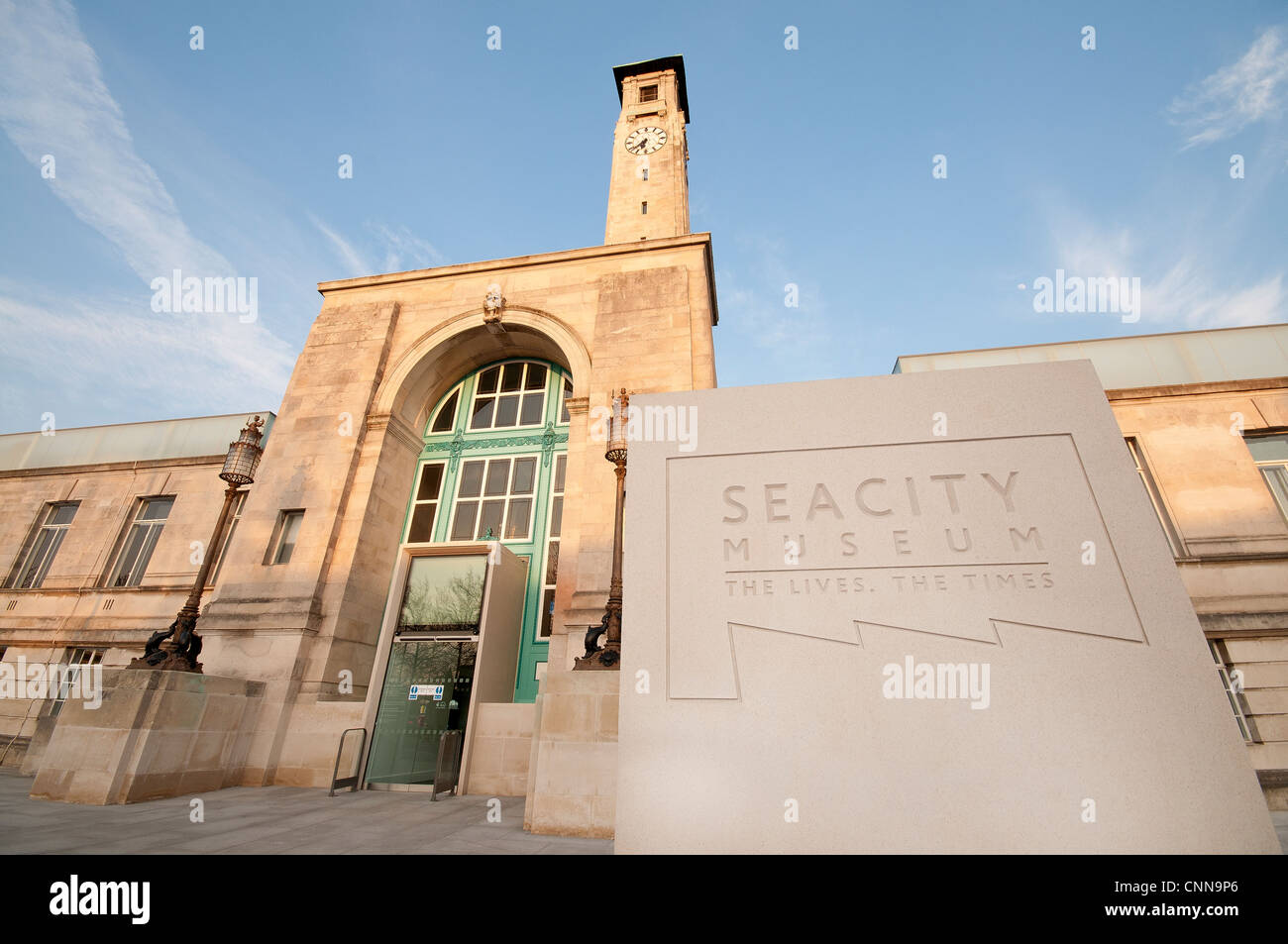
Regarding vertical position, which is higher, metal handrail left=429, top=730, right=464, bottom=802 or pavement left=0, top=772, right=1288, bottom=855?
metal handrail left=429, top=730, right=464, bottom=802

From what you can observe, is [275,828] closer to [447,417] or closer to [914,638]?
[914,638]

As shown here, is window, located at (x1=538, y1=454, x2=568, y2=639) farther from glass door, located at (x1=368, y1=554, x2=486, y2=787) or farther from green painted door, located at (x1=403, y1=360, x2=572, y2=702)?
glass door, located at (x1=368, y1=554, x2=486, y2=787)

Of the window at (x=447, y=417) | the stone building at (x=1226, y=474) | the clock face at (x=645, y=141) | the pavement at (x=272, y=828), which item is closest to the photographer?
the pavement at (x=272, y=828)

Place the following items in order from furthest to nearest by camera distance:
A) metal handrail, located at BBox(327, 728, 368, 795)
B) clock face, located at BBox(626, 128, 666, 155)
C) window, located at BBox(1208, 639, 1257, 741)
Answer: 1. clock face, located at BBox(626, 128, 666, 155)
2. window, located at BBox(1208, 639, 1257, 741)
3. metal handrail, located at BBox(327, 728, 368, 795)

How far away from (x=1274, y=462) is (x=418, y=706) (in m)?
18.8

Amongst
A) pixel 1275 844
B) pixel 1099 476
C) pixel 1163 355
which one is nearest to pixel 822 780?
pixel 1275 844

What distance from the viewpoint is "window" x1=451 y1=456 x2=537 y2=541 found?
1211cm

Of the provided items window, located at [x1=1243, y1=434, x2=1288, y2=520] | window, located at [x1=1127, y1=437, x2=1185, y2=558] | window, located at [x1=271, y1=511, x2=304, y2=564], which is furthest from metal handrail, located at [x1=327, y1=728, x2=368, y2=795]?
window, located at [x1=1243, y1=434, x2=1288, y2=520]

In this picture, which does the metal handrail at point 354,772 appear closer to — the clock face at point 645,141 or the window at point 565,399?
the window at point 565,399

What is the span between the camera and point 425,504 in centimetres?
1284

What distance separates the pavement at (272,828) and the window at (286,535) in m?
4.47

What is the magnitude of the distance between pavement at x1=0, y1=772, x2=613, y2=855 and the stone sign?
8.69 ft

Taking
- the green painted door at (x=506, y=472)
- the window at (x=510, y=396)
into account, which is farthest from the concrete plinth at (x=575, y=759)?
the window at (x=510, y=396)

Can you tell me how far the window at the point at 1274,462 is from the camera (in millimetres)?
12039
